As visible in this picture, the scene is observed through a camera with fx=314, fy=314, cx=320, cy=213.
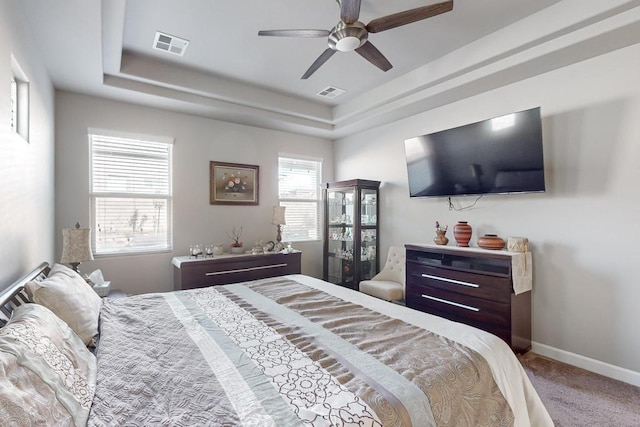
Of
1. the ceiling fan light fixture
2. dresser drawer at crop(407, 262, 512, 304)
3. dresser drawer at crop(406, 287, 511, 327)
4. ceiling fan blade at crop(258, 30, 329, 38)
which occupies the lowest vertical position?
dresser drawer at crop(406, 287, 511, 327)

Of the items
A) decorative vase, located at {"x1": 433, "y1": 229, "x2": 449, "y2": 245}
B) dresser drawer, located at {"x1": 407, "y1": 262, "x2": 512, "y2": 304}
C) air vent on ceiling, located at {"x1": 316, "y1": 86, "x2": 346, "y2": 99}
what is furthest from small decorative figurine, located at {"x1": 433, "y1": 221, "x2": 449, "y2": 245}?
air vent on ceiling, located at {"x1": 316, "y1": 86, "x2": 346, "y2": 99}

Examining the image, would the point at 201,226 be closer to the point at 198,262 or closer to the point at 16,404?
the point at 198,262

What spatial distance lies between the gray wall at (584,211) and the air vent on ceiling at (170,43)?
317 centimetres

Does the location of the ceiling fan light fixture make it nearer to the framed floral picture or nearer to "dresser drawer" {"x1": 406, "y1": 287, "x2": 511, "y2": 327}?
"dresser drawer" {"x1": 406, "y1": 287, "x2": 511, "y2": 327}

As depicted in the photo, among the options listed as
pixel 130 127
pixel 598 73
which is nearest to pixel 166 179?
pixel 130 127

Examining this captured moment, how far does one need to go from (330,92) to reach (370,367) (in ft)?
12.0

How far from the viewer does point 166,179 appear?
4.09 metres

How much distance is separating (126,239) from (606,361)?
5.00 metres

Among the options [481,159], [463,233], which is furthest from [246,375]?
[481,159]

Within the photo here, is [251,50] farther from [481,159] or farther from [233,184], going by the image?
[481,159]

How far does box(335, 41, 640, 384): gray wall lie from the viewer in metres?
2.55

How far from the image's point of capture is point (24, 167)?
2193 mm

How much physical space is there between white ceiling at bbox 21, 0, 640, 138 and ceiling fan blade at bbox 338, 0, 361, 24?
485mm

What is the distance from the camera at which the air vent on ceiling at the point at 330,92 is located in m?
4.11
